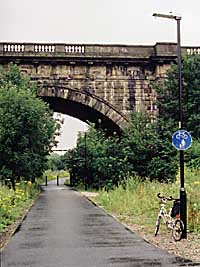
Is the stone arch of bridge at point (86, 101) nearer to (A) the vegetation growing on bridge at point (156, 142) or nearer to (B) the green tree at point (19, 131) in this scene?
(A) the vegetation growing on bridge at point (156, 142)

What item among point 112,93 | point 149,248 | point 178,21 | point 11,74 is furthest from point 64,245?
point 112,93

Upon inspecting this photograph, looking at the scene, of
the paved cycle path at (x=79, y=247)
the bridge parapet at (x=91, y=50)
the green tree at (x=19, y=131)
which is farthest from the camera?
the bridge parapet at (x=91, y=50)

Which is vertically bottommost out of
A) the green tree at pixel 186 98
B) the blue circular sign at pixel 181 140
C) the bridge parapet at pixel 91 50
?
the blue circular sign at pixel 181 140

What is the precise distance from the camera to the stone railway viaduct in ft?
116

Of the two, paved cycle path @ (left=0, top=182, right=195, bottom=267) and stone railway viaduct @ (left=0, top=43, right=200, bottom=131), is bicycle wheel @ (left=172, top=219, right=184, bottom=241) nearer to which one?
paved cycle path @ (left=0, top=182, right=195, bottom=267)

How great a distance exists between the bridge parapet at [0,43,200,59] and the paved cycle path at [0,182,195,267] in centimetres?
1986

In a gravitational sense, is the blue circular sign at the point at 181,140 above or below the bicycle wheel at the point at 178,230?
above

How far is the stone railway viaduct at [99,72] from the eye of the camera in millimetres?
35344

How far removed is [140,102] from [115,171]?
20.7 ft

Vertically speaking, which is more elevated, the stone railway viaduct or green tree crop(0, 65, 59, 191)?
the stone railway viaduct

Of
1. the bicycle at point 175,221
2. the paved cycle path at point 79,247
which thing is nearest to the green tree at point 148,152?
the paved cycle path at point 79,247

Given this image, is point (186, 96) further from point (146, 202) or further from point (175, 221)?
point (175, 221)

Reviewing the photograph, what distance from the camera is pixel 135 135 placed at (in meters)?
32.7

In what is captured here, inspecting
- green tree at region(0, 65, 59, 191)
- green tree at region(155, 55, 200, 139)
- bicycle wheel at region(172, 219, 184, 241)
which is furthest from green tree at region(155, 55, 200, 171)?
bicycle wheel at region(172, 219, 184, 241)
